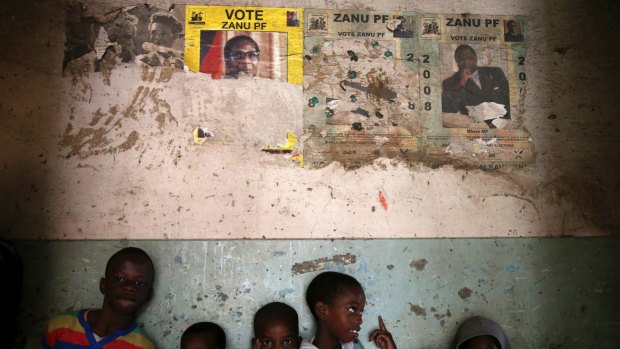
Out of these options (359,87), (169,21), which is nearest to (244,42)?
(169,21)

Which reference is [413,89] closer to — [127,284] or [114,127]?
[114,127]

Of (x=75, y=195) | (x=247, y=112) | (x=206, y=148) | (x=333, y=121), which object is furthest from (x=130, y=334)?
(x=333, y=121)

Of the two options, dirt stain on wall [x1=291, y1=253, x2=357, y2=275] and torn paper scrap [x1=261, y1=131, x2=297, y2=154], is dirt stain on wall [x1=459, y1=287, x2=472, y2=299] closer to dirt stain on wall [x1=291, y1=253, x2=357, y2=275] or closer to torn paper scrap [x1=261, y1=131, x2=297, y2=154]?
dirt stain on wall [x1=291, y1=253, x2=357, y2=275]

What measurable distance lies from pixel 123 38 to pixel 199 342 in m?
1.58

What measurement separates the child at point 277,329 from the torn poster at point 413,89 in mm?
755

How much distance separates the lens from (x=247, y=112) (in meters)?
2.49

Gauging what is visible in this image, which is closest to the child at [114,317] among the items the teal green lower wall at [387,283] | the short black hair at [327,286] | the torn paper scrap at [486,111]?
the teal green lower wall at [387,283]

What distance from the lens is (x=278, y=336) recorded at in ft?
6.85

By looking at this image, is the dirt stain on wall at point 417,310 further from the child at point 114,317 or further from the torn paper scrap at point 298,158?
the child at point 114,317

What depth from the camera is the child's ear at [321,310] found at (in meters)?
2.19

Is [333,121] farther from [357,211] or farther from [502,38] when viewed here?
[502,38]

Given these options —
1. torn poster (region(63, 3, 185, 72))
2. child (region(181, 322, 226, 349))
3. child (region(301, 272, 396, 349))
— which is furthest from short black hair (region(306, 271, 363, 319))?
torn poster (region(63, 3, 185, 72))

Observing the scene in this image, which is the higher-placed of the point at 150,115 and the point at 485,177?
the point at 150,115

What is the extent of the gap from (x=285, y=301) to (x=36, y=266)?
1.21 metres
